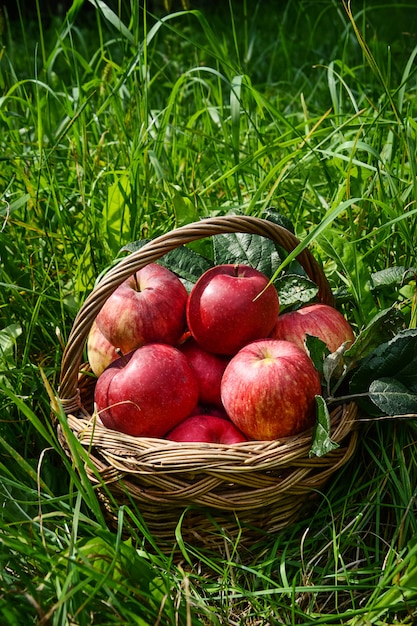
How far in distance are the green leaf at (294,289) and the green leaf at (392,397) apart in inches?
11.6

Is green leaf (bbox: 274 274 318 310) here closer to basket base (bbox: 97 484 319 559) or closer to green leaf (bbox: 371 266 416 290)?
green leaf (bbox: 371 266 416 290)

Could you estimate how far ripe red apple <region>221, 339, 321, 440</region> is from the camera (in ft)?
5.08

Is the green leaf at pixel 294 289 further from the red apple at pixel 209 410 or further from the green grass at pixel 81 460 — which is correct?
the red apple at pixel 209 410

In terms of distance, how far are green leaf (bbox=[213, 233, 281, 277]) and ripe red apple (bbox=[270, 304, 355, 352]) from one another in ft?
0.53

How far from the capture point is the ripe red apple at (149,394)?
162cm

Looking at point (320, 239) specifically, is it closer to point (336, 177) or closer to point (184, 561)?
point (336, 177)

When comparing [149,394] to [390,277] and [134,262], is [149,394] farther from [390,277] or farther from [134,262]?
[390,277]

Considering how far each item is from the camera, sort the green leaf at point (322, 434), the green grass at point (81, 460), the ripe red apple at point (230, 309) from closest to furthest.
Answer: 1. the green grass at point (81, 460)
2. the green leaf at point (322, 434)
3. the ripe red apple at point (230, 309)

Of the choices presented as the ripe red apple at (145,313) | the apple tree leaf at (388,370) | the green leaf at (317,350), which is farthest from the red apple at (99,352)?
the apple tree leaf at (388,370)

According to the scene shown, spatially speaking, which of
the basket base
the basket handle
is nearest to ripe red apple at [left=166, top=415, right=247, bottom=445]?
the basket base

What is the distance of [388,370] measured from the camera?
1611 mm

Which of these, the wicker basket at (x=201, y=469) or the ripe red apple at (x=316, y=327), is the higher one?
the ripe red apple at (x=316, y=327)

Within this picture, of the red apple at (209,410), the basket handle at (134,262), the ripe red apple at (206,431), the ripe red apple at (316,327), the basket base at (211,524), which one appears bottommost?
the basket base at (211,524)

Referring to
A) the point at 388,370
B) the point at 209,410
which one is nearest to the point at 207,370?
the point at 209,410
